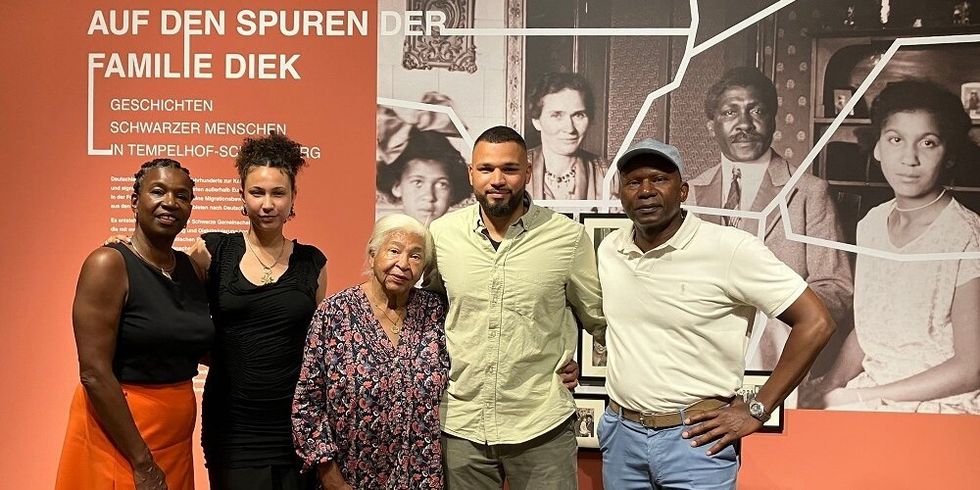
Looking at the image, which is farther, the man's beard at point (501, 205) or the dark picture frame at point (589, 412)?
the dark picture frame at point (589, 412)

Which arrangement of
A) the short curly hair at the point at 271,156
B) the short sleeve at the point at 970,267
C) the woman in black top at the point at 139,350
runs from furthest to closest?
the short sleeve at the point at 970,267 < the short curly hair at the point at 271,156 < the woman in black top at the point at 139,350

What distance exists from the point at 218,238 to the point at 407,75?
1.11 metres

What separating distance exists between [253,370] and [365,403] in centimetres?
38

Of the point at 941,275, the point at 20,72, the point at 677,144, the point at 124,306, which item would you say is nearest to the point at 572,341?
the point at 677,144

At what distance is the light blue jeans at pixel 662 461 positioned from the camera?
2.21m

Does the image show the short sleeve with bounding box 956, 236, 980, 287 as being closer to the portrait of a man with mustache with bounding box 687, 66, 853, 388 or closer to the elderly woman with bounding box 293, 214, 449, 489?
the portrait of a man with mustache with bounding box 687, 66, 853, 388

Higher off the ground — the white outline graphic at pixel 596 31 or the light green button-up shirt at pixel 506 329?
the white outline graphic at pixel 596 31

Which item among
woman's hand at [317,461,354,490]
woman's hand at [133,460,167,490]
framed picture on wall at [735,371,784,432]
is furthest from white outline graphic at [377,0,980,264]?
woman's hand at [133,460,167,490]

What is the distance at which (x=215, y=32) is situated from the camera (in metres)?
3.29

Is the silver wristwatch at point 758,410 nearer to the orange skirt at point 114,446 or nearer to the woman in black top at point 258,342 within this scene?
the woman in black top at point 258,342

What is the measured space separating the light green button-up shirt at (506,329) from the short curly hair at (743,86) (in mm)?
1044

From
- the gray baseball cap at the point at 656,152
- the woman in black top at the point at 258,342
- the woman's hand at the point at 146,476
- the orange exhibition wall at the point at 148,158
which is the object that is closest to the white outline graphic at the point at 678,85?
the orange exhibition wall at the point at 148,158

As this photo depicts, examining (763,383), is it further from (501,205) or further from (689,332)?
(501,205)

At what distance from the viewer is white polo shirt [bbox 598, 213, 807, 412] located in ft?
7.23
